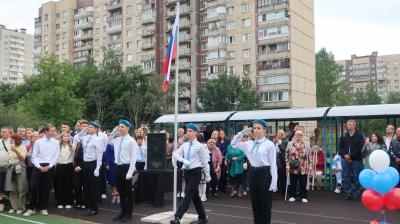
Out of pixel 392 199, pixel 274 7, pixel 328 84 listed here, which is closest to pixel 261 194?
pixel 392 199

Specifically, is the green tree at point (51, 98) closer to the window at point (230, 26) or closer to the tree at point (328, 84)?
the window at point (230, 26)

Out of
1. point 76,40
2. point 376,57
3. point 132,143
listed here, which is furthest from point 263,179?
point 376,57

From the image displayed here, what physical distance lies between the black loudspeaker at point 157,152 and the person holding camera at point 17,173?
3.18m

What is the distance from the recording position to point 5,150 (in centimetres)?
943

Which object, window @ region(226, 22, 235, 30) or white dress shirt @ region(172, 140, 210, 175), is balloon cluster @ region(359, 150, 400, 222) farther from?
window @ region(226, 22, 235, 30)

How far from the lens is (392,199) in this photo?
6.27 m

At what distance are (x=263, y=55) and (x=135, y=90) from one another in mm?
18537

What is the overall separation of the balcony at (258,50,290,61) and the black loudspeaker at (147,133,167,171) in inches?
1674

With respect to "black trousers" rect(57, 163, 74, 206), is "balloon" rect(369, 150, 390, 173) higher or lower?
higher

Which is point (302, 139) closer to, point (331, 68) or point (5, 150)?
point (5, 150)

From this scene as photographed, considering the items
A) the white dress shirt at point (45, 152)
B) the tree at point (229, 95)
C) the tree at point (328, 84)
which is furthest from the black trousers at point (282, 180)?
the tree at point (328, 84)

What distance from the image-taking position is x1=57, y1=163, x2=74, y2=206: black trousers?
32.1ft

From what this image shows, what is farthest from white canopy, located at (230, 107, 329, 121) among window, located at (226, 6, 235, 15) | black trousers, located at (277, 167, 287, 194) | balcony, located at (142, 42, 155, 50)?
balcony, located at (142, 42, 155, 50)

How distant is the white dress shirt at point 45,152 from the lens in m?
9.12
